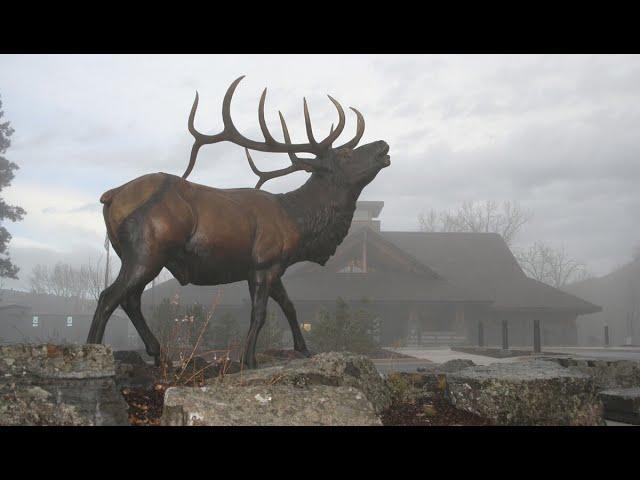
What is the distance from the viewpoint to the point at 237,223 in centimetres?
509

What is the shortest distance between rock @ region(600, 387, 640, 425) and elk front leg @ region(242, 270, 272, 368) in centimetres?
337

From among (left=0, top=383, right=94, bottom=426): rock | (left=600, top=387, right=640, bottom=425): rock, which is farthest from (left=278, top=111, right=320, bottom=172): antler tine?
(left=600, top=387, right=640, bottom=425): rock

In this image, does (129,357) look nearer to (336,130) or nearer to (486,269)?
(336,130)

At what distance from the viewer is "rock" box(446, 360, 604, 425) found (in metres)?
4.38

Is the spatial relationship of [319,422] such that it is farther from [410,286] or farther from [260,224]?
[410,286]

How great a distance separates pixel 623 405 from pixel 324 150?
3.75m

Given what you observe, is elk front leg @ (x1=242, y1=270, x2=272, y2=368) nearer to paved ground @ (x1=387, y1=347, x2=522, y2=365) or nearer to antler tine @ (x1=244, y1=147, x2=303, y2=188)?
antler tine @ (x1=244, y1=147, x2=303, y2=188)

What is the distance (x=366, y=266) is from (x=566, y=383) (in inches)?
958

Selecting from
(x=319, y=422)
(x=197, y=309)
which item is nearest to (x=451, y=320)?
(x=197, y=309)

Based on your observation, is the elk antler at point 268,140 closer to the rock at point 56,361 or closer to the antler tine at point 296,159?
the antler tine at point 296,159

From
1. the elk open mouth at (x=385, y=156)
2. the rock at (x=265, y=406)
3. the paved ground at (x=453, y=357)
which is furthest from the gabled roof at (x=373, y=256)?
the rock at (x=265, y=406)

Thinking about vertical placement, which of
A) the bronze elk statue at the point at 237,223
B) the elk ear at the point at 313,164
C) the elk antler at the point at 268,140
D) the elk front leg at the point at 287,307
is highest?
the elk antler at the point at 268,140

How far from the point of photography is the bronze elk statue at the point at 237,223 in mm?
4578

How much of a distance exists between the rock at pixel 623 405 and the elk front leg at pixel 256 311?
3.37 meters
